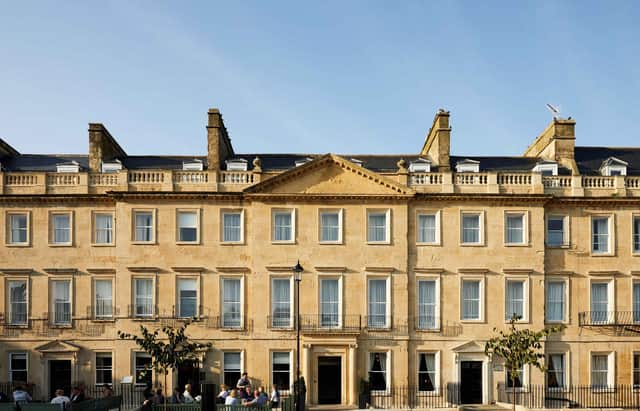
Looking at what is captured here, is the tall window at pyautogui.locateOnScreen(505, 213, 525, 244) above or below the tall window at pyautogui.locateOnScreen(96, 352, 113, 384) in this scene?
above

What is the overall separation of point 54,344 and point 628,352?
29.1 metres

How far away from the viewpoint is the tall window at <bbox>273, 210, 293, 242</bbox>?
3219cm

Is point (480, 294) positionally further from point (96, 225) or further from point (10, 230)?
point (10, 230)

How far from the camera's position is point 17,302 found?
32375 mm

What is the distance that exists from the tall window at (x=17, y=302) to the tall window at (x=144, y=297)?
18.9 ft

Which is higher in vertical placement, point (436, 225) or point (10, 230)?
point (436, 225)

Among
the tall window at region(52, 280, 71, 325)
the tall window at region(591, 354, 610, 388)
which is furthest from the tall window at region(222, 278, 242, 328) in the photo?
the tall window at region(591, 354, 610, 388)

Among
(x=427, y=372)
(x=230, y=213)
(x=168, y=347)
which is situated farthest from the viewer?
(x=230, y=213)

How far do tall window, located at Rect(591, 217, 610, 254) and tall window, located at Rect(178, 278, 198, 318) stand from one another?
20.6m

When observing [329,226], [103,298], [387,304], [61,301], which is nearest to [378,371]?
[387,304]

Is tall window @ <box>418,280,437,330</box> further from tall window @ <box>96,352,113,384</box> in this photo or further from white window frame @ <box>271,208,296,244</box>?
tall window @ <box>96,352,113,384</box>

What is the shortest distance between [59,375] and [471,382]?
2074 centimetres

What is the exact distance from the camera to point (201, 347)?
3123cm

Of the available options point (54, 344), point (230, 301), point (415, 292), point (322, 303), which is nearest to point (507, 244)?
point (415, 292)
